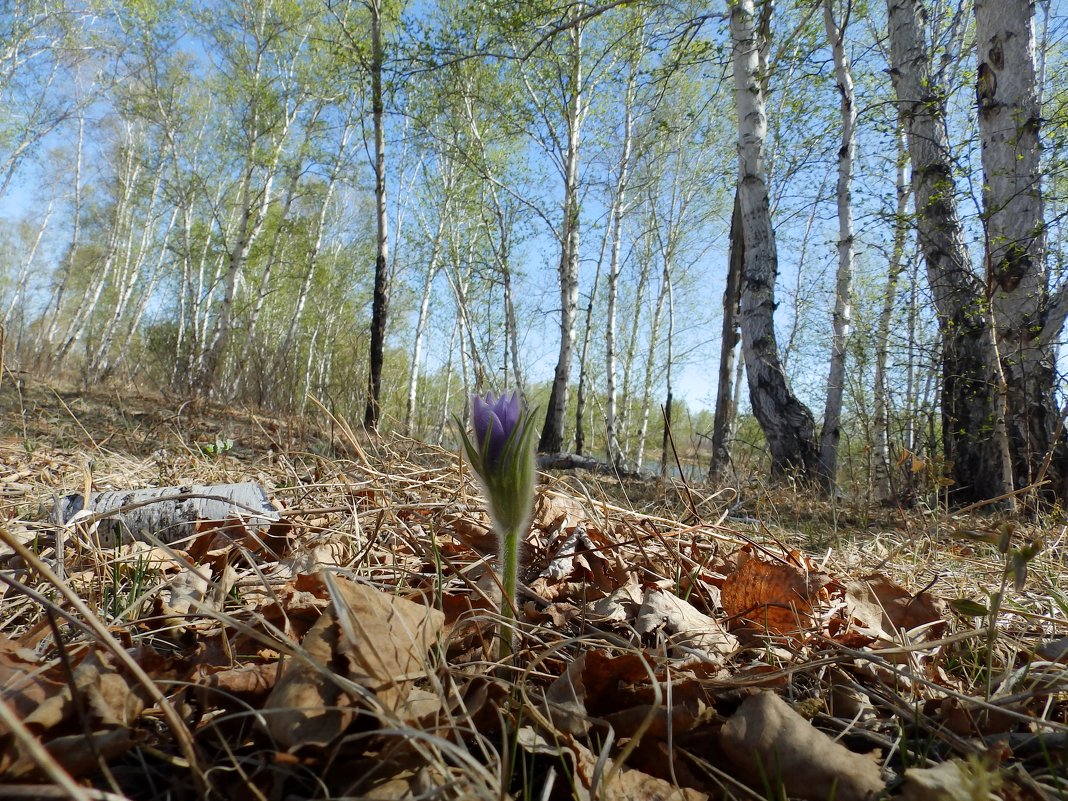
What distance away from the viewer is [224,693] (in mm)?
602

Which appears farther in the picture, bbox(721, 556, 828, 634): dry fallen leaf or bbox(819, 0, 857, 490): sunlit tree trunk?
bbox(819, 0, 857, 490): sunlit tree trunk

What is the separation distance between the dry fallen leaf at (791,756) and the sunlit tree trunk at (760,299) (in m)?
5.09

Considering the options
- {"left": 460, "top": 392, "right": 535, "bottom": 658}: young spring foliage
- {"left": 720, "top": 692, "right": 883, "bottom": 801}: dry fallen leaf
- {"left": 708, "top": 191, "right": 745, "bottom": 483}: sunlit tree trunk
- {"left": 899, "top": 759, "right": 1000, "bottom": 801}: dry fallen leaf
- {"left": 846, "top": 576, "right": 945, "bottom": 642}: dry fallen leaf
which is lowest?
{"left": 720, "top": 692, "right": 883, "bottom": 801}: dry fallen leaf

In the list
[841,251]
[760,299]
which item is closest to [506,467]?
[760,299]

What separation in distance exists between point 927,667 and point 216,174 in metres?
21.2

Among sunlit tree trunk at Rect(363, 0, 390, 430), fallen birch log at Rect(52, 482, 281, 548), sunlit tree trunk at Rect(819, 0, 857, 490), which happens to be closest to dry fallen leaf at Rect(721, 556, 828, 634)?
fallen birch log at Rect(52, 482, 281, 548)

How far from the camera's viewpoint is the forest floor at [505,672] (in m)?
0.54

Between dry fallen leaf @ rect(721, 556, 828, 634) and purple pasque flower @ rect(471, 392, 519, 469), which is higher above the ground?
purple pasque flower @ rect(471, 392, 519, 469)

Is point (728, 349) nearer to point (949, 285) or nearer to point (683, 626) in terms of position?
point (949, 285)

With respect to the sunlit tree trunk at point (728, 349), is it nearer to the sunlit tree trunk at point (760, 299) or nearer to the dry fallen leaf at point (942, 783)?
the sunlit tree trunk at point (760, 299)

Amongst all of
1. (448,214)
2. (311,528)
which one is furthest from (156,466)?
(448,214)

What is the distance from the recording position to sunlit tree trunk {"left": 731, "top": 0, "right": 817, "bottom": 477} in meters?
5.38

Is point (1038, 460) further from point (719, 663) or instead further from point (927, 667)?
point (719, 663)

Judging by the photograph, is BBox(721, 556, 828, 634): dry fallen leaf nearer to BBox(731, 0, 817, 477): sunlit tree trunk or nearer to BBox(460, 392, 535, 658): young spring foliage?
BBox(460, 392, 535, 658): young spring foliage
